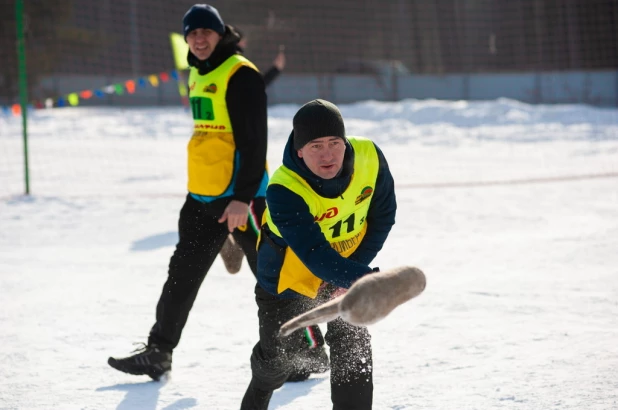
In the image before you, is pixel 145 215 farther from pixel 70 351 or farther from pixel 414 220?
pixel 70 351

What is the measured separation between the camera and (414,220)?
7840mm

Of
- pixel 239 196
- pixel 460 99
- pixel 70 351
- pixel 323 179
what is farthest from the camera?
pixel 460 99

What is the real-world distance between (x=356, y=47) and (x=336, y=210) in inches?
820

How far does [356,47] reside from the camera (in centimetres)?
2317

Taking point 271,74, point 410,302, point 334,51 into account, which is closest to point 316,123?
point 410,302

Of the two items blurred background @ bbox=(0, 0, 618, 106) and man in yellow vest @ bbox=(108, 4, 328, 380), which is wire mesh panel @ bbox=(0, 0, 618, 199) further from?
man in yellow vest @ bbox=(108, 4, 328, 380)

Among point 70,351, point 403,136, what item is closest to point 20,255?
point 70,351

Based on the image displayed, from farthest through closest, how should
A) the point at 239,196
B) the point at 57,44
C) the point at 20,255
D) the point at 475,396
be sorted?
1. the point at 57,44
2. the point at 20,255
3. the point at 239,196
4. the point at 475,396

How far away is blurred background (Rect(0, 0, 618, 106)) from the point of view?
823 inches

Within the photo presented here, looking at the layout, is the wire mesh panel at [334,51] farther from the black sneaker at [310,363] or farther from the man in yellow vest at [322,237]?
the man in yellow vest at [322,237]

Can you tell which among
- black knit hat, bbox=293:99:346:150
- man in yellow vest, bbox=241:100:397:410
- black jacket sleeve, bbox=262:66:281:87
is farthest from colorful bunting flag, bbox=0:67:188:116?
black knit hat, bbox=293:99:346:150

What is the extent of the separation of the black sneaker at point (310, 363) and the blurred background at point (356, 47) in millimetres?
17658

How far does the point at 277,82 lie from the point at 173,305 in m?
19.3

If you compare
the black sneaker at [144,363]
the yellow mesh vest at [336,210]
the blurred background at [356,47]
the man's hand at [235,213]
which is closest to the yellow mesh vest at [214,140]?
the man's hand at [235,213]
